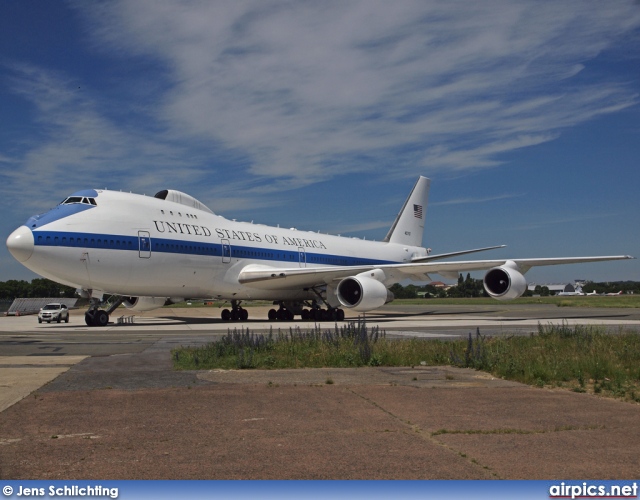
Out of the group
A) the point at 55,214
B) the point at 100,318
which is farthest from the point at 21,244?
the point at 100,318

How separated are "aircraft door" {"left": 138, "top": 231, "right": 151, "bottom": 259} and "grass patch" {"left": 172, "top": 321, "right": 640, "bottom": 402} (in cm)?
1217

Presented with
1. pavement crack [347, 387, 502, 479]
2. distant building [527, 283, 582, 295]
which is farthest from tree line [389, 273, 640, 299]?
pavement crack [347, 387, 502, 479]

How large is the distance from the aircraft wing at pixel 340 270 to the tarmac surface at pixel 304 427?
19474 millimetres

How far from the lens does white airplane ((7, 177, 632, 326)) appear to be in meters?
23.2

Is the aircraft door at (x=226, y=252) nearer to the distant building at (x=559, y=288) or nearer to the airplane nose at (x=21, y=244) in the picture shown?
the airplane nose at (x=21, y=244)

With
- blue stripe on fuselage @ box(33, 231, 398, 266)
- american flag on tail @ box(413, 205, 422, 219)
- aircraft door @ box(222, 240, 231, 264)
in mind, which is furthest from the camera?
american flag on tail @ box(413, 205, 422, 219)

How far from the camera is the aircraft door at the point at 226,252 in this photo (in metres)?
28.8

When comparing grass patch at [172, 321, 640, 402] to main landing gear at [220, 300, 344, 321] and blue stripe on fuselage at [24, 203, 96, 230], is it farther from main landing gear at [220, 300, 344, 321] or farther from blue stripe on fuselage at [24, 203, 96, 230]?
main landing gear at [220, 300, 344, 321]

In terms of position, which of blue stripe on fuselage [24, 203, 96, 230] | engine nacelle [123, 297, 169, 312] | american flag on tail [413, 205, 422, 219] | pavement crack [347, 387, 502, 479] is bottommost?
pavement crack [347, 387, 502, 479]

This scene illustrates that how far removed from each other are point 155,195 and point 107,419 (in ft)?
75.7

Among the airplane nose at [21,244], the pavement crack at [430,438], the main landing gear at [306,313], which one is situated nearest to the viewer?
the pavement crack at [430,438]

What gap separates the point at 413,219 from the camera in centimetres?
4506

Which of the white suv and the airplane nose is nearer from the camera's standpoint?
the airplane nose

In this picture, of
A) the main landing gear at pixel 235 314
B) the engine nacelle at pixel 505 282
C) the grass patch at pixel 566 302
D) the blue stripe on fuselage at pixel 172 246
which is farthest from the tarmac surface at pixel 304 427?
the grass patch at pixel 566 302
